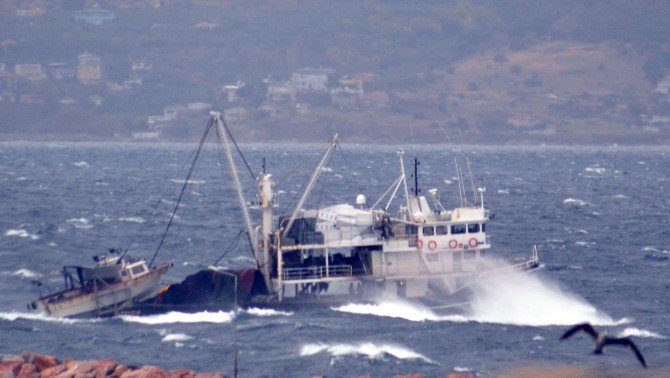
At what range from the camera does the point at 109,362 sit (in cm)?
4947

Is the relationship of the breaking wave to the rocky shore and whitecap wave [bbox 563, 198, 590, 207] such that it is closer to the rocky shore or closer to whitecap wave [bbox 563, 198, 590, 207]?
the rocky shore

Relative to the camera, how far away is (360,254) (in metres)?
70.1

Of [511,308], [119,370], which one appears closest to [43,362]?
[119,370]

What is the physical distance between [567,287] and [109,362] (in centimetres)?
3365

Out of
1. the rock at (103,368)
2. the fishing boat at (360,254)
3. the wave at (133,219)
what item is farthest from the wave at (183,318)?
the wave at (133,219)

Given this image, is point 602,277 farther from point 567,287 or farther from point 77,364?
point 77,364

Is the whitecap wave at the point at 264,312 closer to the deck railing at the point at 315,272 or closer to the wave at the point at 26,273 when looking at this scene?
the deck railing at the point at 315,272

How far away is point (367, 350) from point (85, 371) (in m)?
13.8

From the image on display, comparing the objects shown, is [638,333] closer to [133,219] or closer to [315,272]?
[315,272]

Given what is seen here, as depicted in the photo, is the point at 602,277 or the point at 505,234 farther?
the point at 505,234

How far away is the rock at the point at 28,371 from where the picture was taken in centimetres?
4853

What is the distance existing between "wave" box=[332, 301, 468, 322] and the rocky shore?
64.7 feet

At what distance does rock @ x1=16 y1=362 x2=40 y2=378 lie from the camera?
48.5 metres

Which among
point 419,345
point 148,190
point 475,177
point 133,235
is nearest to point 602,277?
point 419,345
